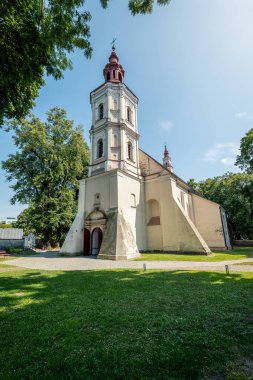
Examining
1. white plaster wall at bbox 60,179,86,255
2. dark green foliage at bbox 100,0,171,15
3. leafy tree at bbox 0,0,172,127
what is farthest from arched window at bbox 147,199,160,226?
dark green foliage at bbox 100,0,171,15

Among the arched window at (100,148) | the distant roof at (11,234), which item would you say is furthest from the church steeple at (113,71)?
the distant roof at (11,234)

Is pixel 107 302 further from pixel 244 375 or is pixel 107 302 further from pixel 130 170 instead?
pixel 130 170

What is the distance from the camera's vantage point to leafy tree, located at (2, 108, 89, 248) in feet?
78.9

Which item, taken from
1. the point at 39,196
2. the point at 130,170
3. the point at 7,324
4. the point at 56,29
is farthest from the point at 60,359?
the point at 39,196

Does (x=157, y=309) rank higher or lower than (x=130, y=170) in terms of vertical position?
lower

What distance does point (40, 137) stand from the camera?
2406 centimetres

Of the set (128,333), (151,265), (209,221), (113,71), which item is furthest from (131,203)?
(128,333)

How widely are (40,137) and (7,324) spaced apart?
23.7 m

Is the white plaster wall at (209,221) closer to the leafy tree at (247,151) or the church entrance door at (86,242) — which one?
the leafy tree at (247,151)

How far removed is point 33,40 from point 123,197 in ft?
43.8

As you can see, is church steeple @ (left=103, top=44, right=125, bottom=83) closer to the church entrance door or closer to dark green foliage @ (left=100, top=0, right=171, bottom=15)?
the church entrance door

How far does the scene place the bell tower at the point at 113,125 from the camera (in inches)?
775

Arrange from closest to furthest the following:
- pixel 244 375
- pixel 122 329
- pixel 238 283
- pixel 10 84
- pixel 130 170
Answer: pixel 244 375, pixel 122 329, pixel 10 84, pixel 238 283, pixel 130 170

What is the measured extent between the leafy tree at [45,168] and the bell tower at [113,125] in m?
6.42
